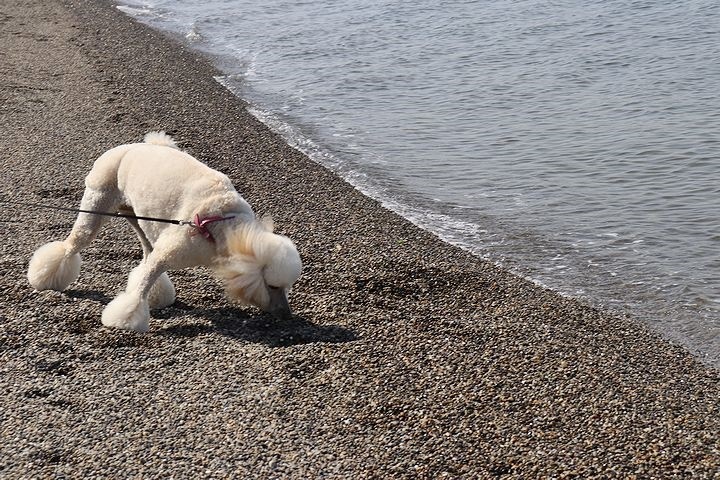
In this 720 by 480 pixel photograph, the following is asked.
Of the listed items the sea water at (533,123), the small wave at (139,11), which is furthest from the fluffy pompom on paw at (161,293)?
the small wave at (139,11)

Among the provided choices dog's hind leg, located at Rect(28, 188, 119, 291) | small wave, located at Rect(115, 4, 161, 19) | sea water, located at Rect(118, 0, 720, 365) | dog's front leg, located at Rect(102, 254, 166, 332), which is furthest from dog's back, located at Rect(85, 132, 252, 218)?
small wave, located at Rect(115, 4, 161, 19)

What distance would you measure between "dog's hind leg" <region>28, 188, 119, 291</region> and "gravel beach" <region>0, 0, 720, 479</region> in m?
0.13

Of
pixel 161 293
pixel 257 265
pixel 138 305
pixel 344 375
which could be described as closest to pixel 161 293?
pixel 161 293

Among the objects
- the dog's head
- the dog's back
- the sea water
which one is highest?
the dog's back

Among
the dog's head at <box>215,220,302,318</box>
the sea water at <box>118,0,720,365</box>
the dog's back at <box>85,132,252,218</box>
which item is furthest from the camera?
the sea water at <box>118,0,720,365</box>

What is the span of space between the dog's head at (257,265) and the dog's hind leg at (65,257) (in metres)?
1.46

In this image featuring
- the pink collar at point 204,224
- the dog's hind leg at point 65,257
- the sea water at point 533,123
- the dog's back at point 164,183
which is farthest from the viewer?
the sea water at point 533,123

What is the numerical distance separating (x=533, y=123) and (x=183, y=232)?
977 centimetres

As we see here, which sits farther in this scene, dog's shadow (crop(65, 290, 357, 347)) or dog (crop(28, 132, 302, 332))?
dog's shadow (crop(65, 290, 357, 347))

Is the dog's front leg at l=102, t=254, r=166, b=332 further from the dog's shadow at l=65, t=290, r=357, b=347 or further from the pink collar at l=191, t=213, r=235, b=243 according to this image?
the pink collar at l=191, t=213, r=235, b=243

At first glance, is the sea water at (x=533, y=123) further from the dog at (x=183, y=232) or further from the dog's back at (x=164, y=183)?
the dog's back at (x=164, y=183)

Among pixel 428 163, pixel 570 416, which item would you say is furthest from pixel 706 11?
pixel 570 416

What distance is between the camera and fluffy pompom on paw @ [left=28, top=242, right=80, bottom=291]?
7840 millimetres

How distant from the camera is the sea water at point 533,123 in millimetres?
10203
